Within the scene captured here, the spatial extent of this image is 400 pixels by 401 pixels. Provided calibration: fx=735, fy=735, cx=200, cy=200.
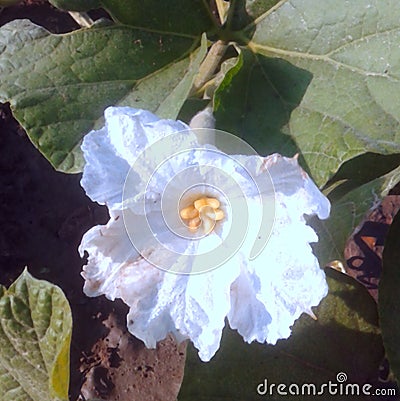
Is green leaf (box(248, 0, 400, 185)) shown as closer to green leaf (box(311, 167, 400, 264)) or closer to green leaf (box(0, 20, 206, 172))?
green leaf (box(311, 167, 400, 264))

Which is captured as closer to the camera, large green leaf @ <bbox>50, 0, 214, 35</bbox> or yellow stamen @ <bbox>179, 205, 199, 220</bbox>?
yellow stamen @ <bbox>179, 205, 199, 220</bbox>

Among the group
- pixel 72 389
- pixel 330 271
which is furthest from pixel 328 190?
pixel 72 389

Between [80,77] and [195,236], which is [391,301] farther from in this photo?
[80,77]

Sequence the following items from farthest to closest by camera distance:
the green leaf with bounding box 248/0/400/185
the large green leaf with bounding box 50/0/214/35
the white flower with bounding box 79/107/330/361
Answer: the large green leaf with bounding box 50/0/214/35 → the green leaf with bounding box 248/0/400/185 → the white flower with bounding box 79/107/330/361

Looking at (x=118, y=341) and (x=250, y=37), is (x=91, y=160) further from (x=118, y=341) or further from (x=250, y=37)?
(x=118, y=341)

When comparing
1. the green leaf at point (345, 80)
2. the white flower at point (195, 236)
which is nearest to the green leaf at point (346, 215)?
the green leaf at point (345, 80)

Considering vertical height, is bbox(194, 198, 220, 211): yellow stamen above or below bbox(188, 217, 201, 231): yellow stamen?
above

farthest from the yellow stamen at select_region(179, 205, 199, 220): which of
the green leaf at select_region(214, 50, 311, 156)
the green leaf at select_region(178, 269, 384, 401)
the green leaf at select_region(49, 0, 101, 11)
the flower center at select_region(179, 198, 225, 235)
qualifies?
the green leaf at select_region(49, 0, 101, 11)
